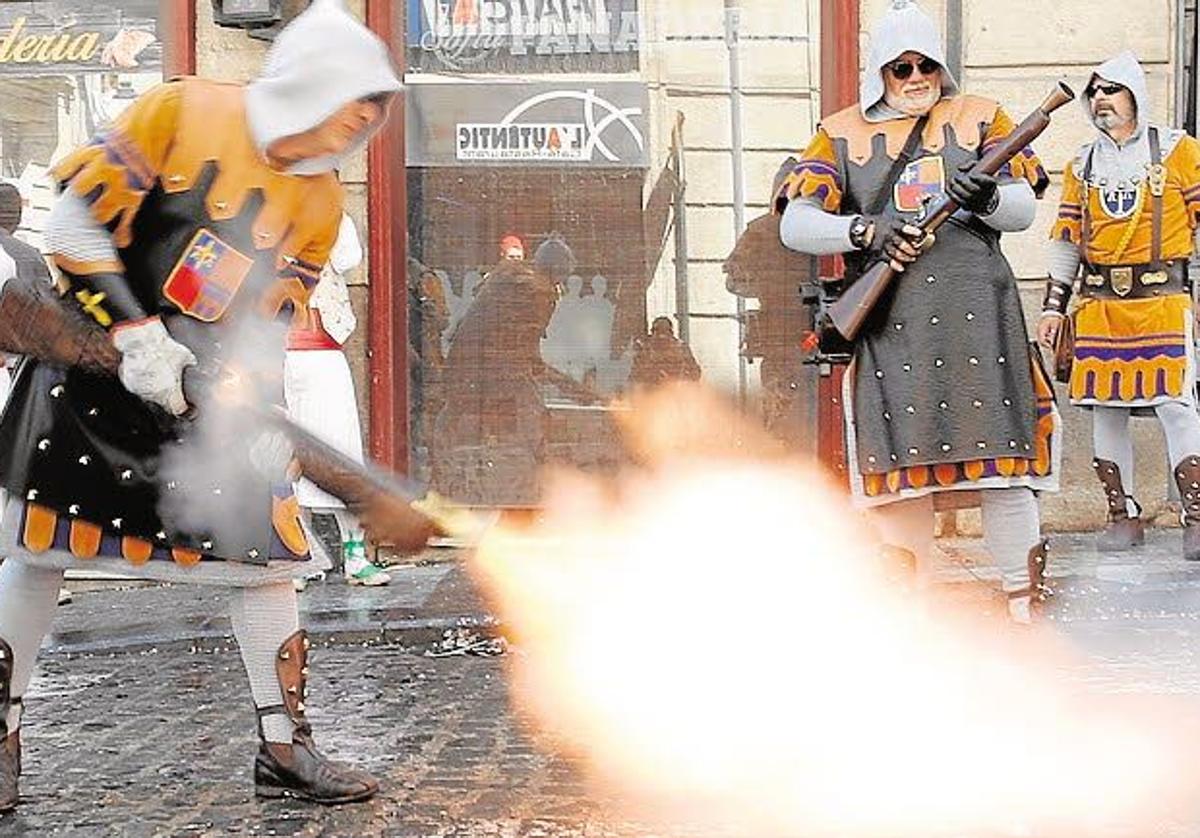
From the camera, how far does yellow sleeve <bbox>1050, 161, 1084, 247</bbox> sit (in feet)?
26.6

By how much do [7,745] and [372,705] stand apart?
59.6 inches

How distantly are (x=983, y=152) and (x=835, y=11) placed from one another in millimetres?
2717

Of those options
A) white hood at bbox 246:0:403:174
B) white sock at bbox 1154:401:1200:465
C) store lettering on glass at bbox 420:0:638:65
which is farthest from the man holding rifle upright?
store lettering on glass at bbox 420:0:638:65

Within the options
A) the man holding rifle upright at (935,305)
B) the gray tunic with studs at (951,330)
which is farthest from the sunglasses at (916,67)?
Answer: the gray tunic with studs at (951,330)

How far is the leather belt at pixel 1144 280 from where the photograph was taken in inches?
316

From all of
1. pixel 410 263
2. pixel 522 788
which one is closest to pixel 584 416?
pixel 410 263

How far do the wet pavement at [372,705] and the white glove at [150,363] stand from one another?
3.26ft

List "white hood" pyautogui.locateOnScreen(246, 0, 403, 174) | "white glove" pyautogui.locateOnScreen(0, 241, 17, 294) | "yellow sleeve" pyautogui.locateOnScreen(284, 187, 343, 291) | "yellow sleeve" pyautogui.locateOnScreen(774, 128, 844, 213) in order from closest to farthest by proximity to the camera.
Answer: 1. "white hood" pyautogui.locateOnScreen(246, 0, 403, 174)
2. "yellow sleeve" pyautogui.locateOnScreen(284, 187, 343, 291)
3. "yellow sleeve" pyautogui.locateOnScreen(774, 128, 844, 213)
4. "white glove" pyautogui.locateOnScreen(0, 241, 17, 294)

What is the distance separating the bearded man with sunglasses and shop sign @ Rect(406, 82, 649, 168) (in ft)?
6.51

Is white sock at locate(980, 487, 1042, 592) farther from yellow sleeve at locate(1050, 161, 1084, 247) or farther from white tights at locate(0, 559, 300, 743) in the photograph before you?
white tights at locate(0, 559, 300, 743)

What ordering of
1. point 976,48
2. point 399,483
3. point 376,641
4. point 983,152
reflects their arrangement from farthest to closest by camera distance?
point 976,48, point 376,641, point 983,152, point 399,483

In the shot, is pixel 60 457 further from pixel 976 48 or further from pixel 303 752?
pixel 976 48

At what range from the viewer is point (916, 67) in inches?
255

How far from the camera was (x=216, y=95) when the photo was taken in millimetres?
4477
